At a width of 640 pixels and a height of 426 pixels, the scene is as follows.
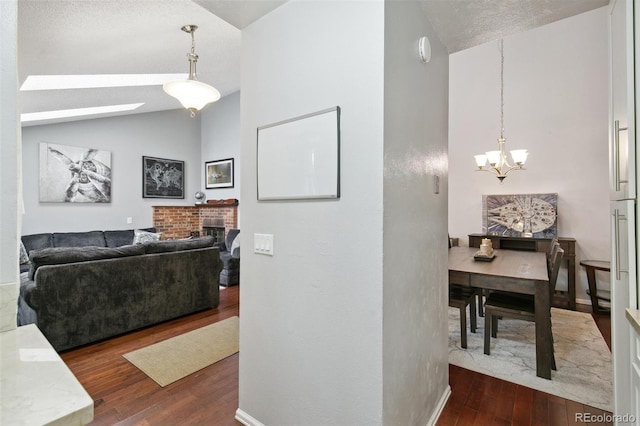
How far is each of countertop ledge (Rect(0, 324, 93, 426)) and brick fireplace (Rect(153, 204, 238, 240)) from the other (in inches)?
219

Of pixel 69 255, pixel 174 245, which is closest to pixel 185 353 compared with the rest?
pixel 174 245

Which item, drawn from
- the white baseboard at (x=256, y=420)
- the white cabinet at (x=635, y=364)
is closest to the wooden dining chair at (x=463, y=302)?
the white baseboard at (x=256, y=420)

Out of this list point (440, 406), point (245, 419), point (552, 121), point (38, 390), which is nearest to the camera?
point (38, 390)

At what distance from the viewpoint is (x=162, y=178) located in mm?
6387

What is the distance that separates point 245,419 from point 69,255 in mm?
2188

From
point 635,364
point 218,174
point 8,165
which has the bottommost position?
point 635,364

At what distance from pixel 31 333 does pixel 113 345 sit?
2.24 m

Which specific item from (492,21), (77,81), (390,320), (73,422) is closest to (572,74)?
(492,21)

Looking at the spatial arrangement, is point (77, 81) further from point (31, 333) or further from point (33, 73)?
point (31, 333)

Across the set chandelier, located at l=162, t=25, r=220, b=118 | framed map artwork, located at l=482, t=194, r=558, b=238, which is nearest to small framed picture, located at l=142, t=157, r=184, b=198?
chandelier, located at l=162, t=25, r=220, b=118

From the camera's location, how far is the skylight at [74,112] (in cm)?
423

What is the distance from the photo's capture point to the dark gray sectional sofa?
8.36 feet

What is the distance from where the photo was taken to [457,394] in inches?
82.5

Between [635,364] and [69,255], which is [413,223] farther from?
[69,255]
